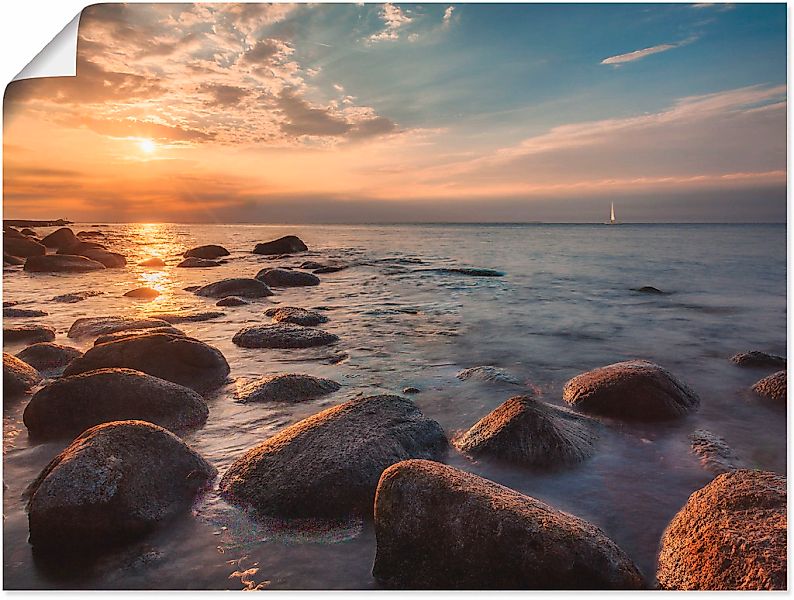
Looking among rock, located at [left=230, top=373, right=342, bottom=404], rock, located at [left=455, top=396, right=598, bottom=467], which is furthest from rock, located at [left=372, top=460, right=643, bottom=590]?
rock, located at [left=230, top=373, right=342, bottom=404]

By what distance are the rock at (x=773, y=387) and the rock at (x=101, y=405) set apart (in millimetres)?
4535

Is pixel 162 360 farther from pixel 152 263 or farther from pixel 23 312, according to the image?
pixel 152 263

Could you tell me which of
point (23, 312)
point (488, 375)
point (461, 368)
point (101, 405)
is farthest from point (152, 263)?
point (488, 375)

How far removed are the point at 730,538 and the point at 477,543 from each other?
1.08 meters

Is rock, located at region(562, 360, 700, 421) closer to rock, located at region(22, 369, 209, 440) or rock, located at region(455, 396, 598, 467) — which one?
rock, located at region(455, 396, 598, 467)

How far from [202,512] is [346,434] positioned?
0.88 meters

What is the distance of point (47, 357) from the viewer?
5.54 m

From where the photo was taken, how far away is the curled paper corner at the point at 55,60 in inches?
114

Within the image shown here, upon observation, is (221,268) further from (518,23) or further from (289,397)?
(518,23)

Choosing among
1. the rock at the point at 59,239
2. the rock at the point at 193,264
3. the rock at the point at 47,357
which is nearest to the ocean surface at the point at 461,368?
the rock at the point at 47,357

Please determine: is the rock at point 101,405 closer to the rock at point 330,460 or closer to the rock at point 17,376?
the rock at point 17,376

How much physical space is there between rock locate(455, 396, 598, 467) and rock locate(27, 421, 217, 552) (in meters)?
1.75

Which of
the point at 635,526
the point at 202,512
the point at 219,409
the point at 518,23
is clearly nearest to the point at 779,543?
the point at 635,526

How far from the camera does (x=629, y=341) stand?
6.96m
